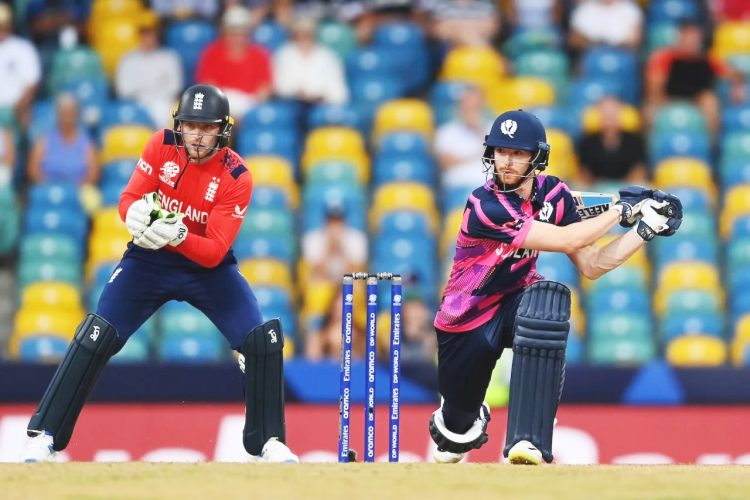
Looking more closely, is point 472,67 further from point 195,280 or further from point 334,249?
point 195,280

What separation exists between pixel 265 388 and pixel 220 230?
79 cm

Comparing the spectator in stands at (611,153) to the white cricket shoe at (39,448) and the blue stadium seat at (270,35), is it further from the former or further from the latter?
the white cricket shoe at (39,448)

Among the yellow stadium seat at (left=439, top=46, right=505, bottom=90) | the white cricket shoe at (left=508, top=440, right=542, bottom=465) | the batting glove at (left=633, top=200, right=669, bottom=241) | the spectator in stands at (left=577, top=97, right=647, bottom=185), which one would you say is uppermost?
the yellow stadium seat at (left=439, top=46, right=505, bottom=90)

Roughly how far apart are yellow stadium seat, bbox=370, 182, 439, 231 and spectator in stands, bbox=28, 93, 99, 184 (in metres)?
2.11

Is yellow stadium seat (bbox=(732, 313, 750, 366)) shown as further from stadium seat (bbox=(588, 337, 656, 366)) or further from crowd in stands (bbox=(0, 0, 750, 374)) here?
stadium seat (bbox=(588, 337, 656, 366))

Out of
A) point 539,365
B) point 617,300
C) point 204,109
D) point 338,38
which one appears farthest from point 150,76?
point 539,365

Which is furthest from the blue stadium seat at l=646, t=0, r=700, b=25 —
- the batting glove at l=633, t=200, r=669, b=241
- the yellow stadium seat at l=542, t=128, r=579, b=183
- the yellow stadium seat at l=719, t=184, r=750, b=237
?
the batting glove at l=633, t=200, r=669, b=241

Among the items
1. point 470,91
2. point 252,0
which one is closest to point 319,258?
point 470,91

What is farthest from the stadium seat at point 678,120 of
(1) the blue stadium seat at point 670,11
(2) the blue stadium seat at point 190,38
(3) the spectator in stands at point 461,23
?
(2) the blue stadium seat at point 190,38

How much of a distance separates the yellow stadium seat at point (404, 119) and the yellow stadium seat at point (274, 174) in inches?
32.5

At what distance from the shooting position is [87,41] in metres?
12.8

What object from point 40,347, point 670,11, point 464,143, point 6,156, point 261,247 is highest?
point 670,11

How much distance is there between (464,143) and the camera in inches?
469

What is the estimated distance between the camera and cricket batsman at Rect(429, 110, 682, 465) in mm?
6996
